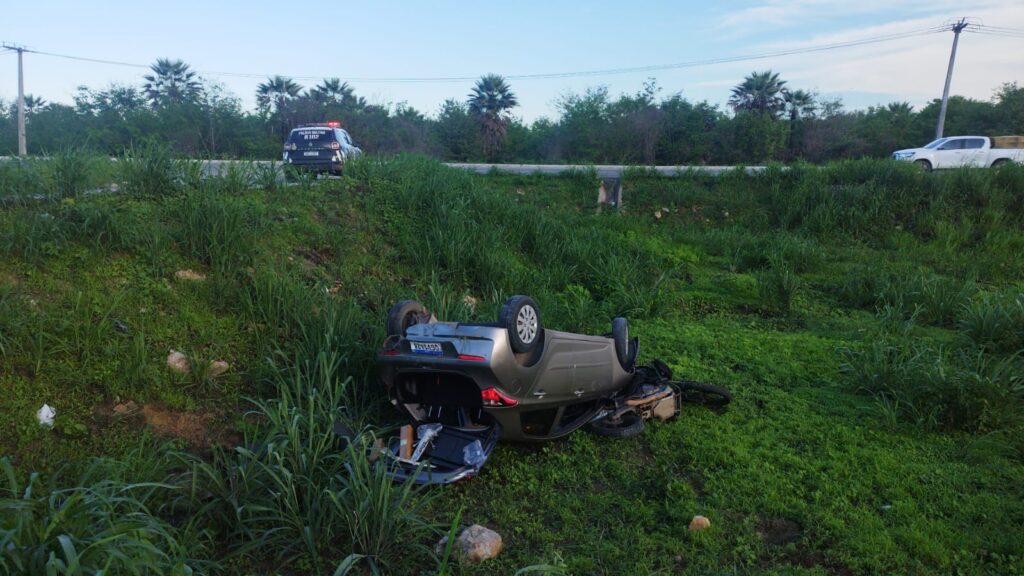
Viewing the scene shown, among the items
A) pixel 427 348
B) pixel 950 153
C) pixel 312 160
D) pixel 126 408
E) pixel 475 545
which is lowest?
pixel 475 545

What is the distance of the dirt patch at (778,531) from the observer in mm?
3629

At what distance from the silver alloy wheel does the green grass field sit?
0.90 m

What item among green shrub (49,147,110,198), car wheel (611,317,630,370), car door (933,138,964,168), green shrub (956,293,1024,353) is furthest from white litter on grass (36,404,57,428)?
car door (933,138,964,168)

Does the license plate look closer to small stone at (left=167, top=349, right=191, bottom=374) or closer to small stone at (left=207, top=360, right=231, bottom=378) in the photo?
small stone at (left=207, top=360, right=231, bottom=378)

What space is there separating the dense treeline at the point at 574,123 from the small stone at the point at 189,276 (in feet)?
77.0

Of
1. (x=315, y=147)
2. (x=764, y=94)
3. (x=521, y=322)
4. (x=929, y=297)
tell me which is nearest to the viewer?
(x=521, y=322)

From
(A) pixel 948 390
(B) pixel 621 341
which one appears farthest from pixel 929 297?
(B) pixel 621 341

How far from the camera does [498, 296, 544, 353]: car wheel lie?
4.01 meters

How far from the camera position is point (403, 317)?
453 centimetres

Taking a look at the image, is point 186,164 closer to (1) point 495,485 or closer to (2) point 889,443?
(1) point 495,485

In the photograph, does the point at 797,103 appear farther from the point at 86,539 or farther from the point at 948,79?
the point at 86,539

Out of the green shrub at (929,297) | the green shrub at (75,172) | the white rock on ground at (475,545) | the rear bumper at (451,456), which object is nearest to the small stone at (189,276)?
the green shrub at (75,172)

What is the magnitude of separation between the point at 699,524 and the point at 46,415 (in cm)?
379

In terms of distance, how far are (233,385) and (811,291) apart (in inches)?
299
